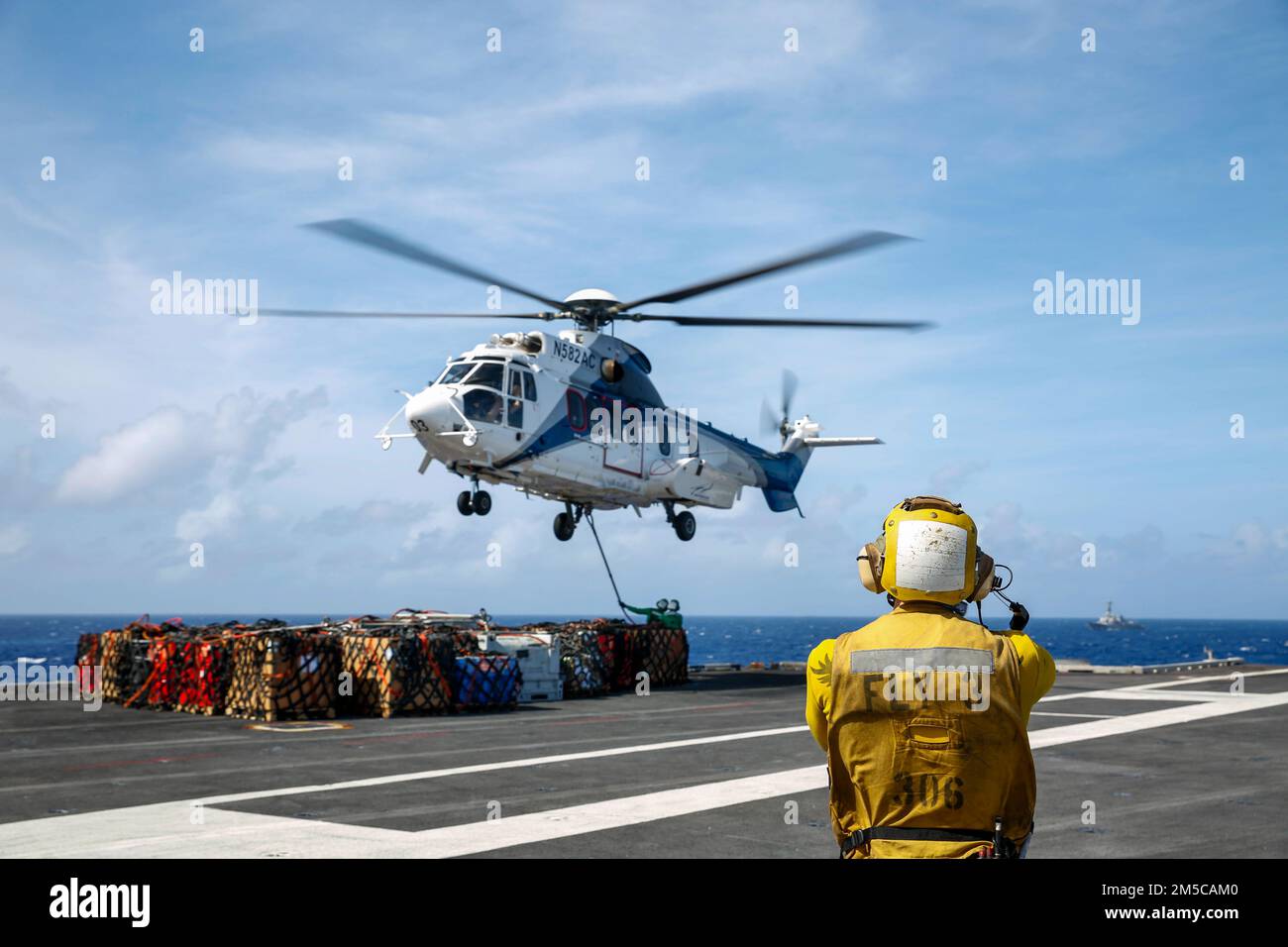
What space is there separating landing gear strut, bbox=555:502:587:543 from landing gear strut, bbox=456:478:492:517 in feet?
14.3

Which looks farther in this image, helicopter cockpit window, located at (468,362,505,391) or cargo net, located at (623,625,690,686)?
cargo net, located at (623,625,690,686)

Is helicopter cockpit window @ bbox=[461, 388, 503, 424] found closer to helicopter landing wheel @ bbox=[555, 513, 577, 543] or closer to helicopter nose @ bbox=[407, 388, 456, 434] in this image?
helicopter nose @ bbox=[407, 388, 456, 434]

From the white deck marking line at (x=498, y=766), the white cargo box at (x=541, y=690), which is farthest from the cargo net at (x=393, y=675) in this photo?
the white deck marking line at (x=498, y=766)

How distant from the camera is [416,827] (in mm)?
10242

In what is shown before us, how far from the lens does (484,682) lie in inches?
918

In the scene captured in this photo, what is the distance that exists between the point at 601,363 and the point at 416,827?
730 inches

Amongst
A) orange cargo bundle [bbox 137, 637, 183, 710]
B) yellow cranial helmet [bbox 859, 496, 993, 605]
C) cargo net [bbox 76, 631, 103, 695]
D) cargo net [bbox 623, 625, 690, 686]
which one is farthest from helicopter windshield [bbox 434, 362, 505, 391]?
yellow cranial helmet [bbox 859, 496, 993, 605]

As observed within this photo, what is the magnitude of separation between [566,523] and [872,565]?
2650 centimetres

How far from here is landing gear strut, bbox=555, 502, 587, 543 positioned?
30109 millimetres

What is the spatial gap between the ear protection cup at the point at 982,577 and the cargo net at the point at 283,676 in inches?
733
